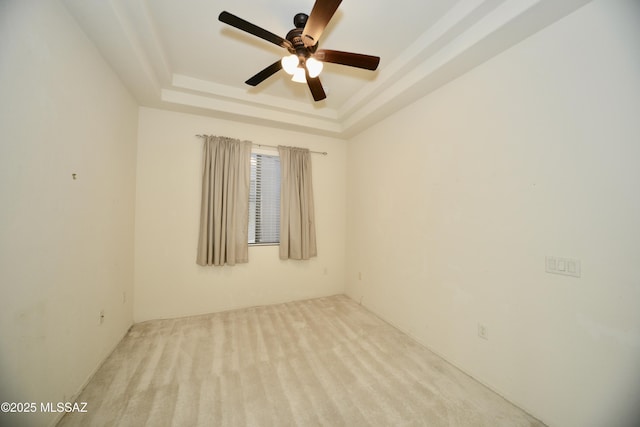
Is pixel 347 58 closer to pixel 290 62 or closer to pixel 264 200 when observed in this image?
pixel 290 62

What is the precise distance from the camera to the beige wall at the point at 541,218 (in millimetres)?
1246

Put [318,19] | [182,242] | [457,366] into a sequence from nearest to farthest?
[318,19] → [457,366] → [182,242]

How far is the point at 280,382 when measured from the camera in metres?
1.83

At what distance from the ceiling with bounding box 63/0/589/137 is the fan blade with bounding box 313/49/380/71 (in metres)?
0.42

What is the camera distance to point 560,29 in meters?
1.47

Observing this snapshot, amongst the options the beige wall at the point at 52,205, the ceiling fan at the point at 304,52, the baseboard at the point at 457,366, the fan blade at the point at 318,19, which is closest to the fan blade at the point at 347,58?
the ceiling fan at the point at 304,52

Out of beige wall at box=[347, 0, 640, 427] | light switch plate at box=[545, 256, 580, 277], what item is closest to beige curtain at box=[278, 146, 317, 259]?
beige wall at box=[347, 0, 640, 427]

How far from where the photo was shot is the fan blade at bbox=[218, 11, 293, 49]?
1.32 meters

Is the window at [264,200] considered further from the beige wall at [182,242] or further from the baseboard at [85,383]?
the baseboard at [85,383]

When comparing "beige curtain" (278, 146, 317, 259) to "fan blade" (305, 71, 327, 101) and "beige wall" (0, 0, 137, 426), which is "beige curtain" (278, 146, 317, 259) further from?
"beige wall" (0, 0, 137, 426)

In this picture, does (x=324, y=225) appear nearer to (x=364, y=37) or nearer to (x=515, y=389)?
(x=364, y=37)

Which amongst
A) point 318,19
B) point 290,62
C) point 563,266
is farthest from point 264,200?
point 563,266

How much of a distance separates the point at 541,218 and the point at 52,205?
3141 mm

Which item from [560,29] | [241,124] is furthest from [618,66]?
[241,124]
